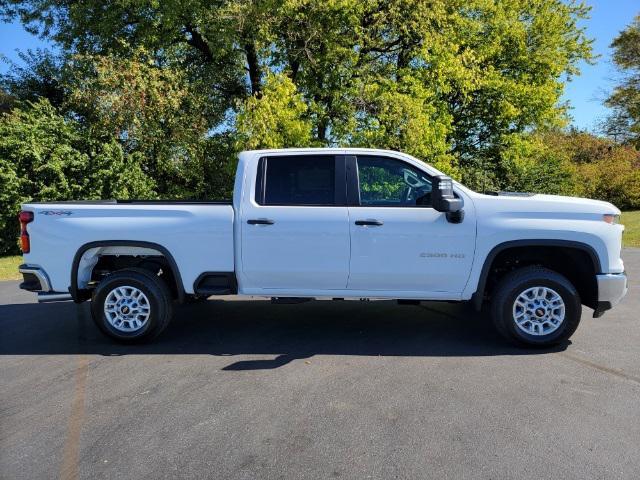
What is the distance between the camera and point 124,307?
18.3 ft

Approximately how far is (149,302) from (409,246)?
108 inches

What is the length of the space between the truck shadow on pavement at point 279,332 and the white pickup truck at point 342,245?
0.45 meters

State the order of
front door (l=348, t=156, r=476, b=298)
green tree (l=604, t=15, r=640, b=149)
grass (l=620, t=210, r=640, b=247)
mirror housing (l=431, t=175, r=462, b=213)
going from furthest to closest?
green tree (l=604, t=15, r=640, b=149)
grass (l=620, t=210, r=640, b=247)
front door (l=348, t=156, r=476, b=298)
mirror housing (l=431, t=175, r=462, b=213)

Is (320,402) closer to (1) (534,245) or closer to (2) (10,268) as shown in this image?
(1) (534,245)

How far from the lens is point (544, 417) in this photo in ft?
12.6

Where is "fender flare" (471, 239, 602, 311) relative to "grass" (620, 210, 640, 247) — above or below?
above

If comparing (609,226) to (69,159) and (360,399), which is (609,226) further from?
(69,159)

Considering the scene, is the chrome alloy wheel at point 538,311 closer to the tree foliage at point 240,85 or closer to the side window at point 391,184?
the side window at point 391,184

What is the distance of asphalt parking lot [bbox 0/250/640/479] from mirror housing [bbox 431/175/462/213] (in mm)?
1442

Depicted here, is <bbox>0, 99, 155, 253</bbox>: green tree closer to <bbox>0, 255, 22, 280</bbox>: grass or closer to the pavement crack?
Answer: <bbox>0, 255, 22, 280</bbox>: grass

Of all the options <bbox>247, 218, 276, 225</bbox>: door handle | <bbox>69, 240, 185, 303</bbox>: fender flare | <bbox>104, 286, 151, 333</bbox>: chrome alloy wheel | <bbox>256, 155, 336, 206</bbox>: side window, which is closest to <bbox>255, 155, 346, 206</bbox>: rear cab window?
<bbox>256, 155, 336, 206</bbox>: side window

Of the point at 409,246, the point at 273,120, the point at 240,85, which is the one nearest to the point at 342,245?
the point at 409,246

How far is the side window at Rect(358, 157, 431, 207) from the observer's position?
17.9ft

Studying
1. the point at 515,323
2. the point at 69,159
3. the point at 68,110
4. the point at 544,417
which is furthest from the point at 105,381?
the point at 68,110
